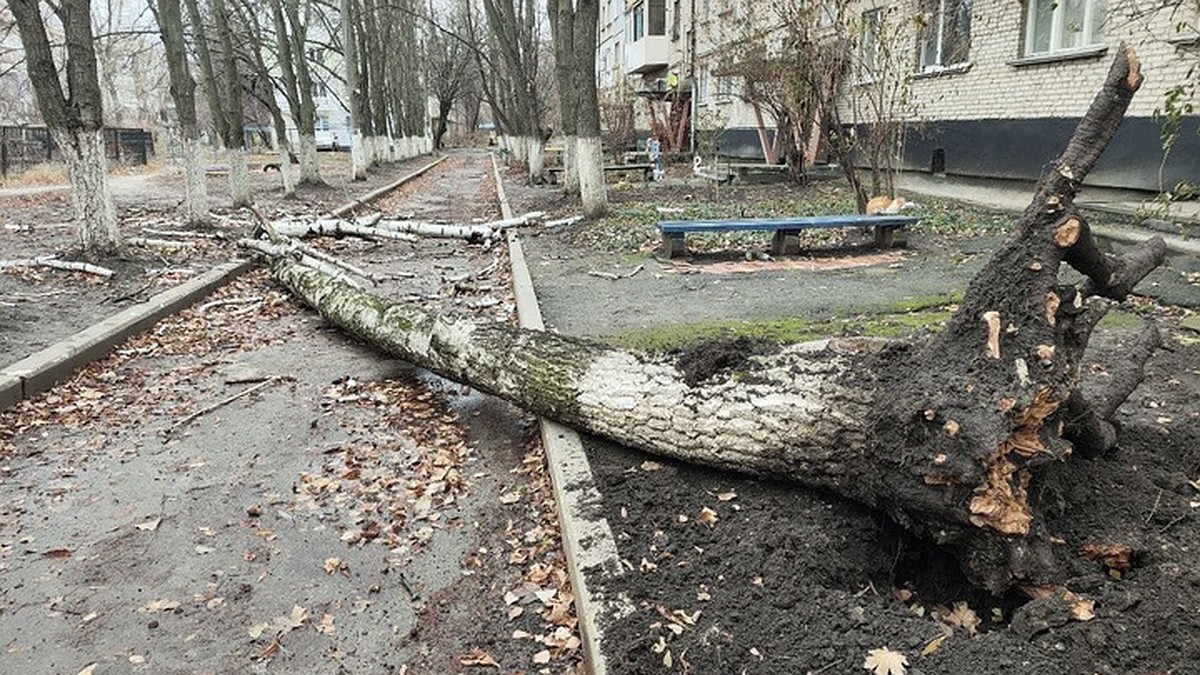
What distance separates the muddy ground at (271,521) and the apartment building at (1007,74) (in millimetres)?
7569

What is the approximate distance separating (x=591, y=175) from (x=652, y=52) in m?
23.3

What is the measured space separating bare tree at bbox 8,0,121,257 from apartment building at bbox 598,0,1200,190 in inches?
333

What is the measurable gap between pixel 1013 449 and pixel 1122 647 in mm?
571

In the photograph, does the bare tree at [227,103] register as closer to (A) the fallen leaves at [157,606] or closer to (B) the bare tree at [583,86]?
(B) the bare tree at [583,86]

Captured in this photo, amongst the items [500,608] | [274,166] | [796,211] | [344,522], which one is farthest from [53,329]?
[274,166]

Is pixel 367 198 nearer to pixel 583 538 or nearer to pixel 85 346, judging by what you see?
pixel 85 346

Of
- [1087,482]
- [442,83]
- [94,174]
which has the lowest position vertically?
[1087,482]

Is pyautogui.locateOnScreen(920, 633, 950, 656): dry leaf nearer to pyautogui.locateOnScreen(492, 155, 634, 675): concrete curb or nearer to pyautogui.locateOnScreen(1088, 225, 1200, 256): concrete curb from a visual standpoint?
pyautogui.locateOnScreen(492, 155, 634, 675): concrete curb

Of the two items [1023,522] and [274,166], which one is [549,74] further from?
[1023,522]

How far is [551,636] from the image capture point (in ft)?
8.47

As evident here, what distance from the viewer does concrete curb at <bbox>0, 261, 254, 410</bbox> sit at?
4684mm

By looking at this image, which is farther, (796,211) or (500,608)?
(796,211)

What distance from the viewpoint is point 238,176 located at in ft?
44.1

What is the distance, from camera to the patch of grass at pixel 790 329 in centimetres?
528
